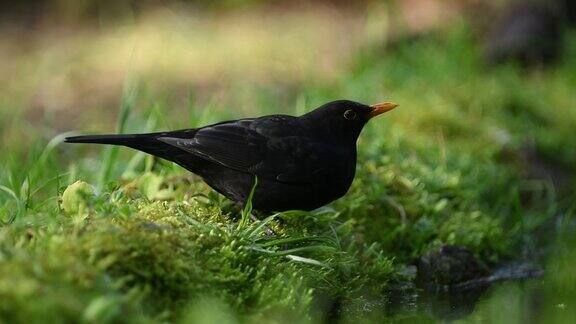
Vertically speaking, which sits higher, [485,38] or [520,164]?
[485,38]

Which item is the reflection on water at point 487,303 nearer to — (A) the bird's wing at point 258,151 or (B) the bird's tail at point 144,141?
(A) the bird's wing at point 258,151

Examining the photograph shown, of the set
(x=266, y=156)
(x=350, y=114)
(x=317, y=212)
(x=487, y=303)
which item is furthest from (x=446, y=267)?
(x=266, y=156)

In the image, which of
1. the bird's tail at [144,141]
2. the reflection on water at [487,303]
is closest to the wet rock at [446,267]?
the reflection on water at [487,303]

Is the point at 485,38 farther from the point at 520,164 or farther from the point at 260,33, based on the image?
the point at 520,164

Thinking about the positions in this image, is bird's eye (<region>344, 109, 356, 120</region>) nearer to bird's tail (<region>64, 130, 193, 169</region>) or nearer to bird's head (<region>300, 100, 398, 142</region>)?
bird's head (<region>300, 100, 398, 142</region>)

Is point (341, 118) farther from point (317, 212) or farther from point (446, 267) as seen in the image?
point (446, 267)

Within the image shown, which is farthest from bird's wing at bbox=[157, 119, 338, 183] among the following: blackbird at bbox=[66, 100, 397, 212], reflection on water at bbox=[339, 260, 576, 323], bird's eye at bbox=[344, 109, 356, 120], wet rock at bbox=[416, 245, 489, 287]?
wet rock at bbox=[416, 245, 489, 287]

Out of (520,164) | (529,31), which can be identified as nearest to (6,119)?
(520,164)
